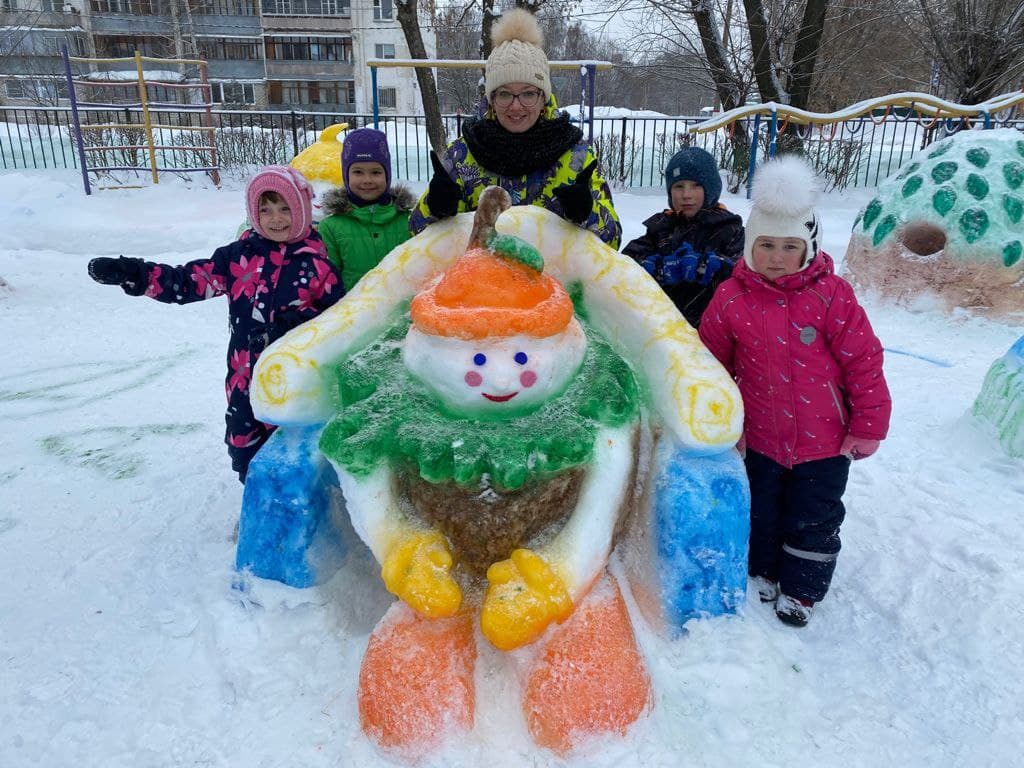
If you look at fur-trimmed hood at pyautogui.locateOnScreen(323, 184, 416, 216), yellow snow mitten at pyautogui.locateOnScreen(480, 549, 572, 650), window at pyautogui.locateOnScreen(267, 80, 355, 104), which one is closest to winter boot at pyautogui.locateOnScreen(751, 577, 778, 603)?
yellow snow mitten at pyautogui.locateOnScreen(480, 549, 572, 650)

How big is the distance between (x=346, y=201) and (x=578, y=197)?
4.12 feet

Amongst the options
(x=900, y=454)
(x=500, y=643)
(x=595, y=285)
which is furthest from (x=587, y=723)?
(x=900, y=454)

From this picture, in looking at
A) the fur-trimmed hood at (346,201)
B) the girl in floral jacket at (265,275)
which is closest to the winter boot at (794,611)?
the girl in floral jacket at (265,275)

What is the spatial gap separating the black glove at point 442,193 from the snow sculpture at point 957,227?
4.55 metres

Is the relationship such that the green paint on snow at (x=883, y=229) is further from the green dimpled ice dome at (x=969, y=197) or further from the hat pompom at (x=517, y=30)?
the hat pompom at (x=517, y=30)

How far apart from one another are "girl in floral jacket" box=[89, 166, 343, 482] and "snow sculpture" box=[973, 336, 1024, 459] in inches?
121

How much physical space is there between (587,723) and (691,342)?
1.15 meters

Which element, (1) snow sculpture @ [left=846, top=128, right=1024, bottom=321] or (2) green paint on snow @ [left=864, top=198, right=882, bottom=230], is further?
(2) green paint on snow @ [left=864, top=198, right=882, bottom=230]

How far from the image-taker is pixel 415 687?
5.97ft

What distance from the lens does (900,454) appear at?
142 inches

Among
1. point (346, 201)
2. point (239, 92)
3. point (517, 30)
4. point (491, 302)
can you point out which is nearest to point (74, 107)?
point (346, 201)

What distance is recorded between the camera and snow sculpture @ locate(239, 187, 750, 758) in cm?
186

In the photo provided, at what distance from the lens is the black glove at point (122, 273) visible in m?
2.37

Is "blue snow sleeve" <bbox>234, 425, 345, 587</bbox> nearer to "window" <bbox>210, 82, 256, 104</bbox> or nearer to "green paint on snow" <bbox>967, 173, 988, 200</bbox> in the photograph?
"green paint on snow" <bbox>967, 173, 988, 200</bbox>
